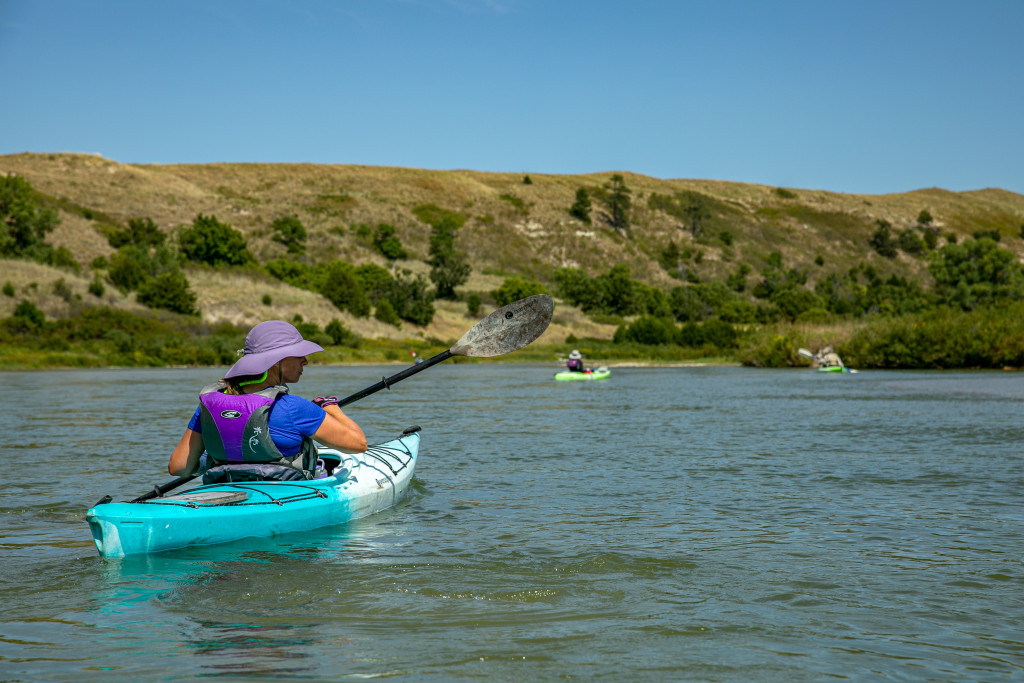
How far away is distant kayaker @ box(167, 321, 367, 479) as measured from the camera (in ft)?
21.2

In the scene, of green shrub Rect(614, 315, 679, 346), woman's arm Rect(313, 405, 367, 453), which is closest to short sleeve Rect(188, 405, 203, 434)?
woman's arm Rect(313, 405, 367, 453)

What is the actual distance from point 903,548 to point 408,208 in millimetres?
96694

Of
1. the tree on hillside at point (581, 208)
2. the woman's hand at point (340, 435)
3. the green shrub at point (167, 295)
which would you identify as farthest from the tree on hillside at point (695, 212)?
the woman's hand at point (340, 435)

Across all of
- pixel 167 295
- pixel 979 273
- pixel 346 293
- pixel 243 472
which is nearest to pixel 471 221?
pixel 346 293

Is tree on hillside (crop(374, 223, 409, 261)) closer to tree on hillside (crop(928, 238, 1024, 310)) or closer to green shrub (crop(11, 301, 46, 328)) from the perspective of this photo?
green shrub (crop(11, 301, 46, 328))

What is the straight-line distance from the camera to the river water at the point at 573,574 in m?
4.55

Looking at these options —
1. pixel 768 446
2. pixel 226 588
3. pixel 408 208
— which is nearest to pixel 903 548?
pixel 226 588

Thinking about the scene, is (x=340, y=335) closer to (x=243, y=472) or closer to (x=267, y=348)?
(x=243, y=472)

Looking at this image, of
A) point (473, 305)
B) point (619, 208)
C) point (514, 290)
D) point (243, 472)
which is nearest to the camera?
point (243, 472)

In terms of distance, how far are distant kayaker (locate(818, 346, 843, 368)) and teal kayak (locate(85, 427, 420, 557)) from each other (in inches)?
1202

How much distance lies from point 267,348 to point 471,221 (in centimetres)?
9464

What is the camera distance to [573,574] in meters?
6.21

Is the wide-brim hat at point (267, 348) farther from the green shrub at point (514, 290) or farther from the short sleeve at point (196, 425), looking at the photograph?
the green shrub at point (514, 290)

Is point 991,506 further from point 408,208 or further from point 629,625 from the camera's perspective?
point 408,208
